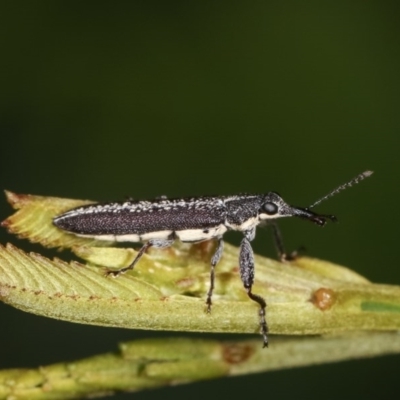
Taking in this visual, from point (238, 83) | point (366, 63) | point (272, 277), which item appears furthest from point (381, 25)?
point (272, 277)

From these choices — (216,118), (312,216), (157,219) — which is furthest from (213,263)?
(216,118)

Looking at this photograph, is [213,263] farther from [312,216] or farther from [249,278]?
[312,216]

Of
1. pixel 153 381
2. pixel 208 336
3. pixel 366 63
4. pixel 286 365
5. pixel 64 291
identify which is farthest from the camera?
pixel 208 336

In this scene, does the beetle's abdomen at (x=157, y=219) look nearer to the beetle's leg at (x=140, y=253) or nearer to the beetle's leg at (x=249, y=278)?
the beetle's leg at (x=140, y=253)

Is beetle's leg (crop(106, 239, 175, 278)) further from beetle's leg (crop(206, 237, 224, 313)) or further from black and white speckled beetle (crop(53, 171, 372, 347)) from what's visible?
black and white speckled beetle (crop(53, 171, 372, 347))

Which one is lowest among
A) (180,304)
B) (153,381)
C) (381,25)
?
(153,381)

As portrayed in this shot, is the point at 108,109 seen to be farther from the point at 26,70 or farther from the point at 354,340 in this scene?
the point at 354,340

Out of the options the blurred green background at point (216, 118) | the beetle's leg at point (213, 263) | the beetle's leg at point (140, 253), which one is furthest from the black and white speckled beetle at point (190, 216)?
the blurred green background at point (216, 118)
